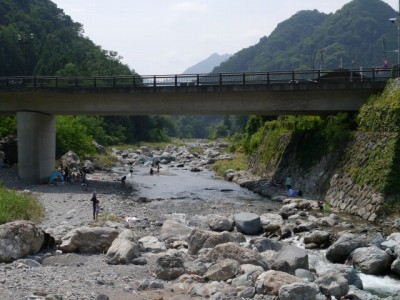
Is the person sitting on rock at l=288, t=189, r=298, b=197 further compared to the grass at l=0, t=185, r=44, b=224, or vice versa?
the person sitting on rock at l=288, t=189, r=298, b=197

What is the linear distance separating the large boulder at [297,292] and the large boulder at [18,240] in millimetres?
9666

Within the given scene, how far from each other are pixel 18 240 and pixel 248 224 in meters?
12.2

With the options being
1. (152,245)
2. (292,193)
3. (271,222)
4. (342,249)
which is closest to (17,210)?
(152,245)

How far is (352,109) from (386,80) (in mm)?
3362

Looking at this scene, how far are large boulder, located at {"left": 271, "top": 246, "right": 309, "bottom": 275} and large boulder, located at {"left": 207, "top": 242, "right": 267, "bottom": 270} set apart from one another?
1.73 feet

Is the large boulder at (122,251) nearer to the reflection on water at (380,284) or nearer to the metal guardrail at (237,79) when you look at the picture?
the reflection on water at (380,284)

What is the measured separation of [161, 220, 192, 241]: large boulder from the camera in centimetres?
2262

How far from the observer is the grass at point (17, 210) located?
22.7 meters

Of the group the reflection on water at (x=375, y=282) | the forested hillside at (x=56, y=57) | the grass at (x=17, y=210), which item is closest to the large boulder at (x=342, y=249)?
the reflection on water at (x=375, y=282)

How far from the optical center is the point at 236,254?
1769cm

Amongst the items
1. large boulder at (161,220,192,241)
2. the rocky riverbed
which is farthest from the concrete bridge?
large boulder at (161,220,192,241)

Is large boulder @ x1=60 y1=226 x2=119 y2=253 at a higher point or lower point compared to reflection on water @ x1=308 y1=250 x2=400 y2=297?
higher

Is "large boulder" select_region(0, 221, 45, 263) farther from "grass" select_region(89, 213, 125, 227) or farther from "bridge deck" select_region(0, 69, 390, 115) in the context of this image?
"bridge deck" select_region(0, 69, 390, 115)

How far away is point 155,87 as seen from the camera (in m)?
40.5
